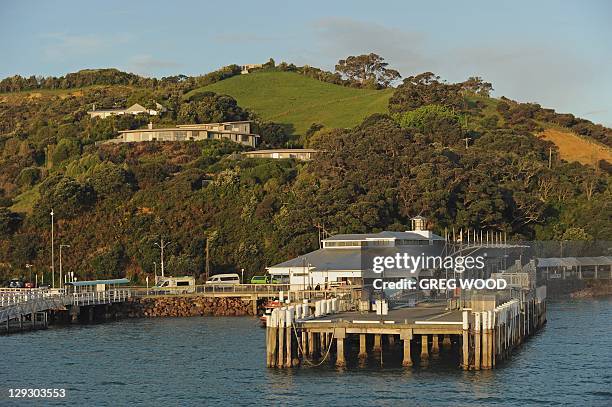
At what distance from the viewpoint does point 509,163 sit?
122 meters

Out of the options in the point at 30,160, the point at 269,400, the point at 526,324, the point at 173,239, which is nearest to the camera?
the point at 269,400

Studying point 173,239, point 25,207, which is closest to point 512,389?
point 173,239

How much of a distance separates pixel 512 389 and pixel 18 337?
119 ft

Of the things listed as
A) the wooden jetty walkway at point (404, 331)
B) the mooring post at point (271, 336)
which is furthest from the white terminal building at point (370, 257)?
the mooring post at point (271, 336)

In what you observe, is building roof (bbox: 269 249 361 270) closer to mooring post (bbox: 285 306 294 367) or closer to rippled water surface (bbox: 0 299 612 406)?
rippled water surface (bbox: 0 299 612 406)

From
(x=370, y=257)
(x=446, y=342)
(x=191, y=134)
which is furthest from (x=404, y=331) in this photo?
(x=191, y=134)

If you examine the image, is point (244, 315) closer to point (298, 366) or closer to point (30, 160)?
point (298, 366)

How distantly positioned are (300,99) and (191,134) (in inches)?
1694

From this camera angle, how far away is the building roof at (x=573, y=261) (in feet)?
336

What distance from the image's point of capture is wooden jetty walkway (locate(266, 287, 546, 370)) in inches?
1864

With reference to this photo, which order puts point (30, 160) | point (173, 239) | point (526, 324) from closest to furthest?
point (526, 324) < point (173, 239) < point (30, 160)

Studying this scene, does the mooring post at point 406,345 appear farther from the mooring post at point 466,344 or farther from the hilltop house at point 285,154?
the hilltop house at point 285,154

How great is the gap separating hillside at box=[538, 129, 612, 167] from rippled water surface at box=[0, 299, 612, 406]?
82206 millimetres

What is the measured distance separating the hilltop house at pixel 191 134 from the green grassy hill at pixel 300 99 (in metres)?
14.3
